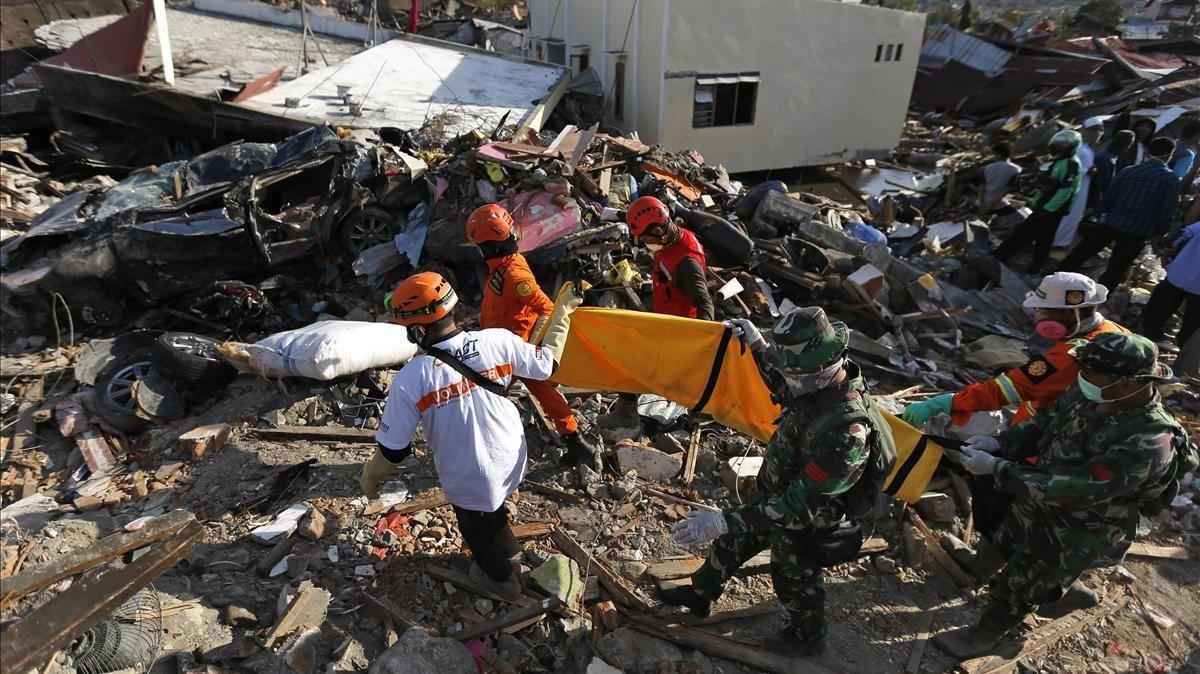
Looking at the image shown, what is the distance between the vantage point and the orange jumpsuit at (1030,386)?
3.77m

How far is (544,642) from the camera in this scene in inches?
139

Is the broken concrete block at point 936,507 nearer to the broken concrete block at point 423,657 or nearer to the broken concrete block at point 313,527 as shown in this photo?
the broken concrete block at point 423,657

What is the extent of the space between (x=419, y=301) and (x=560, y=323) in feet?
4.41

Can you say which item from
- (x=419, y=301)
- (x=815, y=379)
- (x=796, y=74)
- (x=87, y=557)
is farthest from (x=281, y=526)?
(x=796, y=74)

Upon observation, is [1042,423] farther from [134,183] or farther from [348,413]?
[134,183]

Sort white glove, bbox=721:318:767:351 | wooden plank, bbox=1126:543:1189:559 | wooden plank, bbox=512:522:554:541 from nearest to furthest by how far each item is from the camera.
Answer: white glove, bbox=721:318:767:351 < wooden plank, bbox=512:522:554:541 < wooden plank, bbox=1126:543:1189:559

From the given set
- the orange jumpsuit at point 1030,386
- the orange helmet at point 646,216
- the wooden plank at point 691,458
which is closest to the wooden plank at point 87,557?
the wooden plank at point 691,458

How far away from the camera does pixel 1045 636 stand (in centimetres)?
372

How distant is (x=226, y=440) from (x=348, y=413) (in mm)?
970

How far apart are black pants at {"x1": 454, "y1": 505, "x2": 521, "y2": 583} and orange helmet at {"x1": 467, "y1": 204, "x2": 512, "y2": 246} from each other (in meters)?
1.93

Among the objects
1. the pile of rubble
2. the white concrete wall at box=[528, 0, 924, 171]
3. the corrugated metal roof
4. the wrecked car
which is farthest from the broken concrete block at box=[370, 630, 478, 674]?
the corrugated metal roof

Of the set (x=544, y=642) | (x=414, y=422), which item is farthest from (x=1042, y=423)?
(x=414, y=422)

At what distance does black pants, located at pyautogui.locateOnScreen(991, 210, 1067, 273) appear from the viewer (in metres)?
8.05

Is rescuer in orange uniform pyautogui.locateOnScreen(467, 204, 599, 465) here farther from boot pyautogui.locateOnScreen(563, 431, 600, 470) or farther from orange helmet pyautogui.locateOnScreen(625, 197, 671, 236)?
orange helmet pyautogui.locateOnScreen(625, 197, 671, 236)
